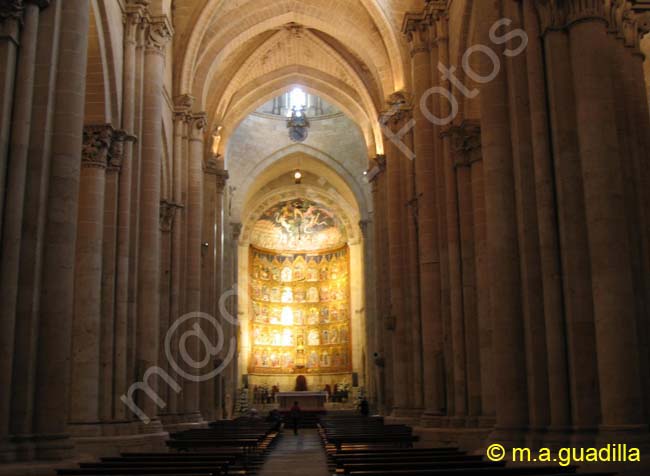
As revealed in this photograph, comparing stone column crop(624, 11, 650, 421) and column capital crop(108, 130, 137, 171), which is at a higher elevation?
column capital crop(108, 130, 137, 171)

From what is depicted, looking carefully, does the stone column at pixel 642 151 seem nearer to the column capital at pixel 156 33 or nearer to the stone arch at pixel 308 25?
the column capital at pixel 156 33

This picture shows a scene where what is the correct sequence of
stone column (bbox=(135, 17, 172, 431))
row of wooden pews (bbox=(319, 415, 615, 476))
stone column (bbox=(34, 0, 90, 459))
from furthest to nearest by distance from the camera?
stone column (bbox=(135, 17, 172, 431))
stone column (bbox=(34, 0, 90, 459))
row of wooden pews (bbox=(319, 415, 615, 476))

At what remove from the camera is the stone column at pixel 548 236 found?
10969 millimetres

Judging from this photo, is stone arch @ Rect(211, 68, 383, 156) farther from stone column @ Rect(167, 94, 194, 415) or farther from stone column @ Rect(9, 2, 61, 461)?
stone column @ Rect(9, 2, 61, 461)

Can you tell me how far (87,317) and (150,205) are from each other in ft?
15.1

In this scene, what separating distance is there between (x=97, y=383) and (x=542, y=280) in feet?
30.9

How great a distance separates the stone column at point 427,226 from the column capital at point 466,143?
2.16m

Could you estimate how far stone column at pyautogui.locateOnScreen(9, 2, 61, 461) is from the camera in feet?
35.0

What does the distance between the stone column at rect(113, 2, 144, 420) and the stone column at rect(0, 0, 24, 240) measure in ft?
22.0

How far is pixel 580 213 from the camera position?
36.4 ft

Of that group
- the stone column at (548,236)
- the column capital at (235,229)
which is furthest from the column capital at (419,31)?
the column capital at (235,229)

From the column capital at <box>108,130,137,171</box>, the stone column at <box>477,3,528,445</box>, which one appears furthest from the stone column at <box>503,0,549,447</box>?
the column capital at <box>108,130,137,171</box>

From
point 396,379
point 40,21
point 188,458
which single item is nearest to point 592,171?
point 188,458

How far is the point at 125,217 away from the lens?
17828mm
